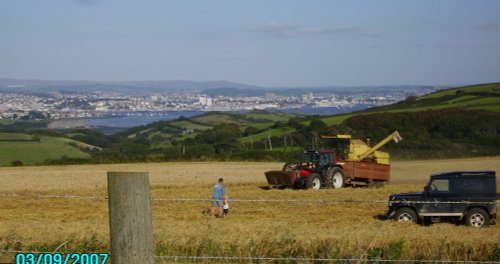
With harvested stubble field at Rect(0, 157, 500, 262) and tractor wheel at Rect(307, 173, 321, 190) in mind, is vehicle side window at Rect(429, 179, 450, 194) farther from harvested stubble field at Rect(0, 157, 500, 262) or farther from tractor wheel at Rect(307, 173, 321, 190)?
tractor wheel at Rect(307, 173, 321, 190)

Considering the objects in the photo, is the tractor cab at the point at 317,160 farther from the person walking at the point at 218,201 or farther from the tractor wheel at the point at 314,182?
the person walking at the point at 218,201

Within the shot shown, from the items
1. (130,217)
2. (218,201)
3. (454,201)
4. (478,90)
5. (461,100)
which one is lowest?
(218,201)

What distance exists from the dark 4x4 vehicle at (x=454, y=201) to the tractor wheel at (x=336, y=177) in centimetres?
1042

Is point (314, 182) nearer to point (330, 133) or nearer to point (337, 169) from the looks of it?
point (337, 169)

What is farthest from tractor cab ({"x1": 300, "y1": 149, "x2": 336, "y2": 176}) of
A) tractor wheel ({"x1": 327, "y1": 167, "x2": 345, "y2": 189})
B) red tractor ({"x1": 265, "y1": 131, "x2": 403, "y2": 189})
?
tractor wheel ({"x1": 327, "y1": 167, "x2": 345, "y2": 189})

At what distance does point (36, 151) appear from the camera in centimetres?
6316

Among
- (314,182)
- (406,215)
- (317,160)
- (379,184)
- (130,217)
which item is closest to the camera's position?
(130,217)

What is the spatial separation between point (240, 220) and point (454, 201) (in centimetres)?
589

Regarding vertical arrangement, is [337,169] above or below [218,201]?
below

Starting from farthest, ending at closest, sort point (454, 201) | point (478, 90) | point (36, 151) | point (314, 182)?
point (478, 90), point (36, 151), point (314, 182), point (454, 201)

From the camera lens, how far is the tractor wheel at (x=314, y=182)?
95.5 feet

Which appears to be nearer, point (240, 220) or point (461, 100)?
point (240, 220)

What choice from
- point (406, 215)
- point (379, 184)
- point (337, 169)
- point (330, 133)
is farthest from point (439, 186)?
point (330, 133)

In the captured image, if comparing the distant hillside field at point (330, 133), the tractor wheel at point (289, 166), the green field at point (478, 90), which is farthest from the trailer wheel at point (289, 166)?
the green field at point (478, 90)
